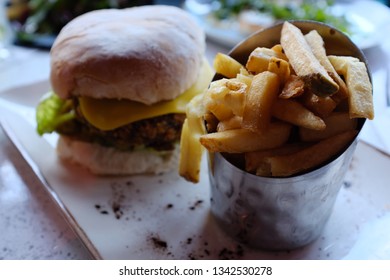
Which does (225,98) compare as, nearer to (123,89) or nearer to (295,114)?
(295,114)

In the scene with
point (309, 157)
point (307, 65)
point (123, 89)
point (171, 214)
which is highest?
point (307, 65)

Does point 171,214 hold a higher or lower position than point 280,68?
lower

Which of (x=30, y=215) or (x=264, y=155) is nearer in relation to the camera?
(x=264, y=155)

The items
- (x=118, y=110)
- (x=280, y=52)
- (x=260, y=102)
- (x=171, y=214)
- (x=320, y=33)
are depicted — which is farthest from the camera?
(x=118, y=110)

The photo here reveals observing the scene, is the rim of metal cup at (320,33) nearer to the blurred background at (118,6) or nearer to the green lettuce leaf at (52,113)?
the green lettuce leaf at (52,113)

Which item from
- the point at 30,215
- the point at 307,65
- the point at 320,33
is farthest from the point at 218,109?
the point at 30,215

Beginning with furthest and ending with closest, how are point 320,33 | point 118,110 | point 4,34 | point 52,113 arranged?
1. point 4,34
2. point 52,113
3. point 118,110
4. point 320,33
